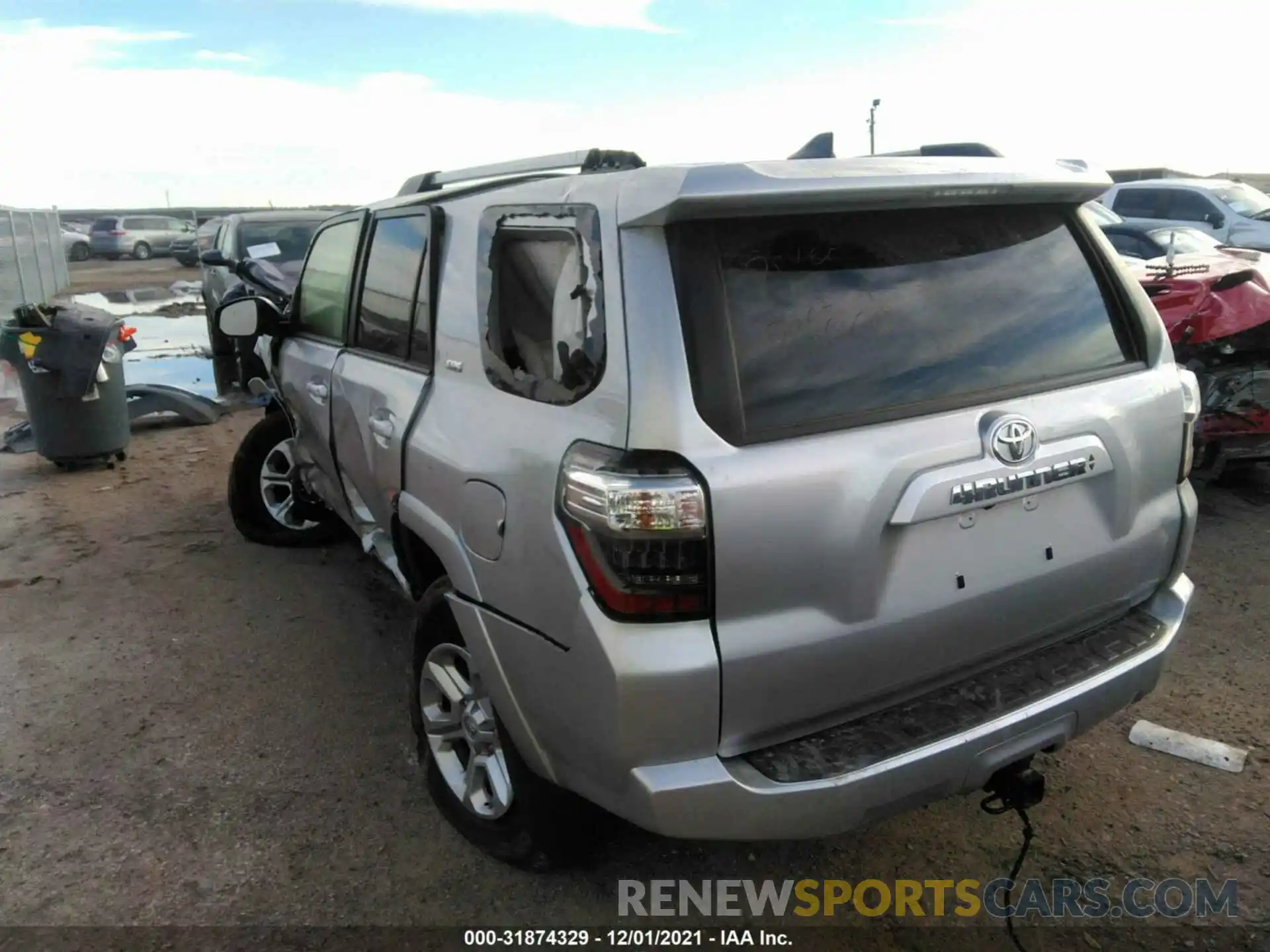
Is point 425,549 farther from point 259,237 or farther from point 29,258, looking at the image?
point 29,258

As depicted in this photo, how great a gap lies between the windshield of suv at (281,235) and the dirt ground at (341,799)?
560 cm

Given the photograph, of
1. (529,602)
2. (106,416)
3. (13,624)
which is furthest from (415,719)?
(106,416)

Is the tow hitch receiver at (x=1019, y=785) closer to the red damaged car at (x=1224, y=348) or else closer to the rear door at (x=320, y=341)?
the rear door at (x=320, y=341)

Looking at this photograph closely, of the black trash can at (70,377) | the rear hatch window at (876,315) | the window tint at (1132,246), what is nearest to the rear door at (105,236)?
the black trash can at (70,377)

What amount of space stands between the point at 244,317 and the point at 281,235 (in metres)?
6.22

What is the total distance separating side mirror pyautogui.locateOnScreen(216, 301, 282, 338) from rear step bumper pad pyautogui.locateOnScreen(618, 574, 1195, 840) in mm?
3173

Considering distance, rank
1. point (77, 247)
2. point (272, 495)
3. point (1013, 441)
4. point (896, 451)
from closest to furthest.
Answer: point (896, 451) < point (1013, 441) < point (272, 495) < point (77, 247)

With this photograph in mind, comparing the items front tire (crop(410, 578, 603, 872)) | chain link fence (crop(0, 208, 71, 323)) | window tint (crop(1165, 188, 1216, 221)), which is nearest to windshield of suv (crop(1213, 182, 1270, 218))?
window tint (crop(1165, 188, 1216, 221))

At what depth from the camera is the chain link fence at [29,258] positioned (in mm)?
13738

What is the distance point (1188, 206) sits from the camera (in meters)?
14.7

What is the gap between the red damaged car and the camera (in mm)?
5262

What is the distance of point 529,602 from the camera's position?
7.48 feet

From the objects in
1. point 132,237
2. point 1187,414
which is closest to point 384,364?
point 1187,414

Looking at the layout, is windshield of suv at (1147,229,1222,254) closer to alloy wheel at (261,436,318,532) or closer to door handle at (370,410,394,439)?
alloy wheel at (261,436,318,532)
